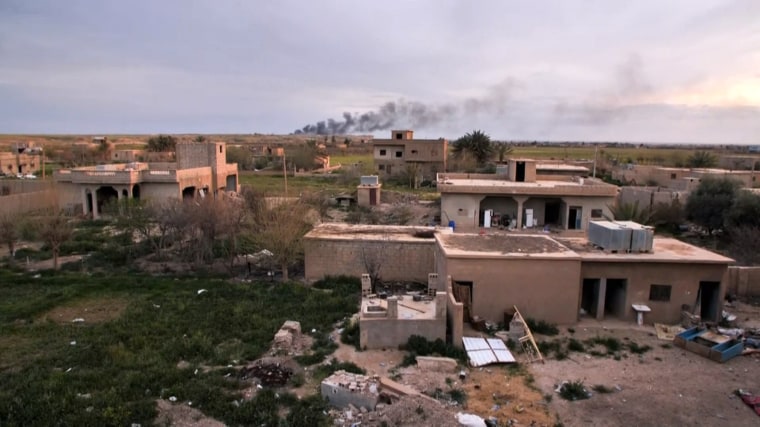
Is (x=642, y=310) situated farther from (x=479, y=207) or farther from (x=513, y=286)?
(x=479, y=207)

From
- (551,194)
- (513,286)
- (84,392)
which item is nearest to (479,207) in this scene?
(551,194)

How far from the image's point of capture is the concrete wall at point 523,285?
1458cm

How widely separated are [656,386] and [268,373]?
8.66 metres

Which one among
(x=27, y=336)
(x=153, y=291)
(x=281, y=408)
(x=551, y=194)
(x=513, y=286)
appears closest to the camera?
(x=281, y=408)

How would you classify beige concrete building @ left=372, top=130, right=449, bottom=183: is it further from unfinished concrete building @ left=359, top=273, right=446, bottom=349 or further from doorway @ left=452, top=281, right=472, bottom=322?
unfinished concrete building @ left=359, top=273, right=446, bottom=349

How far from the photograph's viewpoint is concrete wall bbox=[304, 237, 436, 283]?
18688 millimetres

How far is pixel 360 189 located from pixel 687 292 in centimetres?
2371

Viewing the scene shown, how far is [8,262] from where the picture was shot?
21.2 metres

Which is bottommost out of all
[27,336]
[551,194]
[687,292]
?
[27,336]

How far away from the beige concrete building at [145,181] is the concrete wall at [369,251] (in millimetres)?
14413

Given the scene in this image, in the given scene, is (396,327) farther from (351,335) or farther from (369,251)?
(369,251)

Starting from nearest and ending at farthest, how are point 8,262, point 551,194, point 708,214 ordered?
point 8,262, point 551,194, point 708,214

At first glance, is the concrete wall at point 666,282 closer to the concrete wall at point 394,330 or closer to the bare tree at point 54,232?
the concrete wall at point 394,330

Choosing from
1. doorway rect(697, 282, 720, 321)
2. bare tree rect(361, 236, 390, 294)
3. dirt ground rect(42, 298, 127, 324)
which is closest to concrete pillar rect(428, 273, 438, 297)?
bare tree rect(361, 236, 390, 294)
